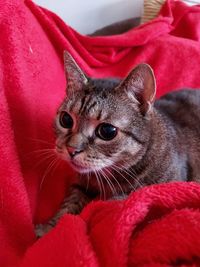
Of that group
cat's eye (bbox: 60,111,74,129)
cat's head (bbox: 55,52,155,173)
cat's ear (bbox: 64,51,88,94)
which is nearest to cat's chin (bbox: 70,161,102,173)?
cat's head (bbox: 55,52,155,173)

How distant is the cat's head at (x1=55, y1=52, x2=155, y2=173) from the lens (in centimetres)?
93

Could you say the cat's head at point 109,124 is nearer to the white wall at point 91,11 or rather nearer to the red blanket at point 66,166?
the red blanket at point 66,166

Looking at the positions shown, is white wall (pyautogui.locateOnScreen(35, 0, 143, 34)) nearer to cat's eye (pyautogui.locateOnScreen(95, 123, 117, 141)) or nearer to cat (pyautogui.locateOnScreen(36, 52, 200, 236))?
cat (pyautogui.locateOnScreen(36, 52, 200, 236))

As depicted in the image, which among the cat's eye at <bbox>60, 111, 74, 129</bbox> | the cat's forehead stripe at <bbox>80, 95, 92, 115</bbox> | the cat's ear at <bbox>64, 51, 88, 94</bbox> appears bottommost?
the cat's eye at <bbox>60, 111, 74, 129</bbox>

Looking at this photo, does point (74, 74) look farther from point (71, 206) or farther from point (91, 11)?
point (91, 11)

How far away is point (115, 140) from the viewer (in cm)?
94

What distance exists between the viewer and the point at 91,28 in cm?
190

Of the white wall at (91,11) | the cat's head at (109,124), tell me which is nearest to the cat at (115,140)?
the cat's head at (109,124)

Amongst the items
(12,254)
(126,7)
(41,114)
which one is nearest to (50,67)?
(41,114)

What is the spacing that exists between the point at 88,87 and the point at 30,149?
10.0 inches

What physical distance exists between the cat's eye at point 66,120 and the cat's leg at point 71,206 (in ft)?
0.72

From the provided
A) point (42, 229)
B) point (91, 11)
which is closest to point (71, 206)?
point (42, 229)

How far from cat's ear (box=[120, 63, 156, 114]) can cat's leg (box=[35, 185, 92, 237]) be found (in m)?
0.32

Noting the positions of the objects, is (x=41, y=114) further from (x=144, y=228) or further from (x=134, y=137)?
(x=144, y=228)
